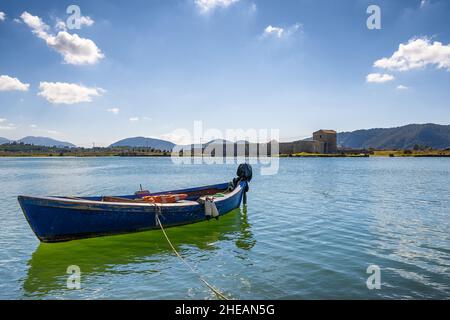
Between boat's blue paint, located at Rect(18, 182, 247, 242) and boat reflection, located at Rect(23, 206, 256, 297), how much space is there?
1.74ft

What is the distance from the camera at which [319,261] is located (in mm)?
12125

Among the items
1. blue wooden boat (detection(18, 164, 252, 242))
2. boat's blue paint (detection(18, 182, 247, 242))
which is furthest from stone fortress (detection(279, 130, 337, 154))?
boat's blue paint (detection(18, 182, 247, 242))

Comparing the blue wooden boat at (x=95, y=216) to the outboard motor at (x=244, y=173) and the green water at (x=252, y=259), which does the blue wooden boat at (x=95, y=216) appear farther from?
the outboard motor at (x=244, y=173)

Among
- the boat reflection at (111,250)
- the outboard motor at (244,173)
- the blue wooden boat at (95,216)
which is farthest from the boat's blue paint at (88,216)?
the outboard motor at (244,173)

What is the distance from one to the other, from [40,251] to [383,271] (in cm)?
1299

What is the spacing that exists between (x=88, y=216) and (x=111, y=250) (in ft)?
5.47

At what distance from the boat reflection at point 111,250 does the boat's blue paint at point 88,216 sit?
0.53m

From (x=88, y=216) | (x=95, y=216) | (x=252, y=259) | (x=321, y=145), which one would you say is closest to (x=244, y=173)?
(x=252, y=259)

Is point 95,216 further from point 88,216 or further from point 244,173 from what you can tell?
point 244,173

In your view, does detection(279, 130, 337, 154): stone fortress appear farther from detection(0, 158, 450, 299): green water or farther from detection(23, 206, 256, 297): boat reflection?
detection(23, 206, 256, 297): boat reflection

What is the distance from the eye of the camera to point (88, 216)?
13742mm

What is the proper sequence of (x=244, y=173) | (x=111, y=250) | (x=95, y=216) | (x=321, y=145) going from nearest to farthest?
(x=111, y=250), (x=95, y=216), (x=244, y=173), (x=321, y=145)
